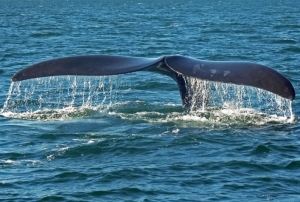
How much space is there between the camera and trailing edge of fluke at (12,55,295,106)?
11.7 m

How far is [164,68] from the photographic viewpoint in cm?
1296

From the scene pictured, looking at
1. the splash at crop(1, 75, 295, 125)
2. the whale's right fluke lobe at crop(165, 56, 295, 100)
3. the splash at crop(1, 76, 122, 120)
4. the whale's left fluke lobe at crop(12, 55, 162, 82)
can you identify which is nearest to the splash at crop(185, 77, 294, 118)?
the splash at crop(1, 75, 295, 125)

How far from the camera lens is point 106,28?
1711 inches

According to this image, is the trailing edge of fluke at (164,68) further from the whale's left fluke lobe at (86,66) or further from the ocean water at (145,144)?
the ocean water at (145,144)

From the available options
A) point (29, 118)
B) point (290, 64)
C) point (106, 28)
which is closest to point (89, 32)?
point (106, 28)

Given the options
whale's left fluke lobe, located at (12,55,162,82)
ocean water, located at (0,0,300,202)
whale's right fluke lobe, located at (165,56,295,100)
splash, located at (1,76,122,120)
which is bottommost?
→ ocean water, located at (0,0,300,202)

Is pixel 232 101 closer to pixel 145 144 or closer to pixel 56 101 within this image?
pixel 56 101

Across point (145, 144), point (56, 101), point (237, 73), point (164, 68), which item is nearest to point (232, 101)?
point (56, 101)

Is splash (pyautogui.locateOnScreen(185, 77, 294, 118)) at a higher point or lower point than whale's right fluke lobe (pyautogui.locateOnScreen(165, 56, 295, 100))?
lower

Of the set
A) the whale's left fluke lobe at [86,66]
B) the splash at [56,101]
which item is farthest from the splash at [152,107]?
the whale's left fluke lobe at [86,66]

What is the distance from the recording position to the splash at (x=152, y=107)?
14.0m

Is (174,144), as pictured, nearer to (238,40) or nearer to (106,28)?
(238,40)

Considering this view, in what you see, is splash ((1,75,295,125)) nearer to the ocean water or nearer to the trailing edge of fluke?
the ocean water

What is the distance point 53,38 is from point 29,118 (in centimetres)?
2063
